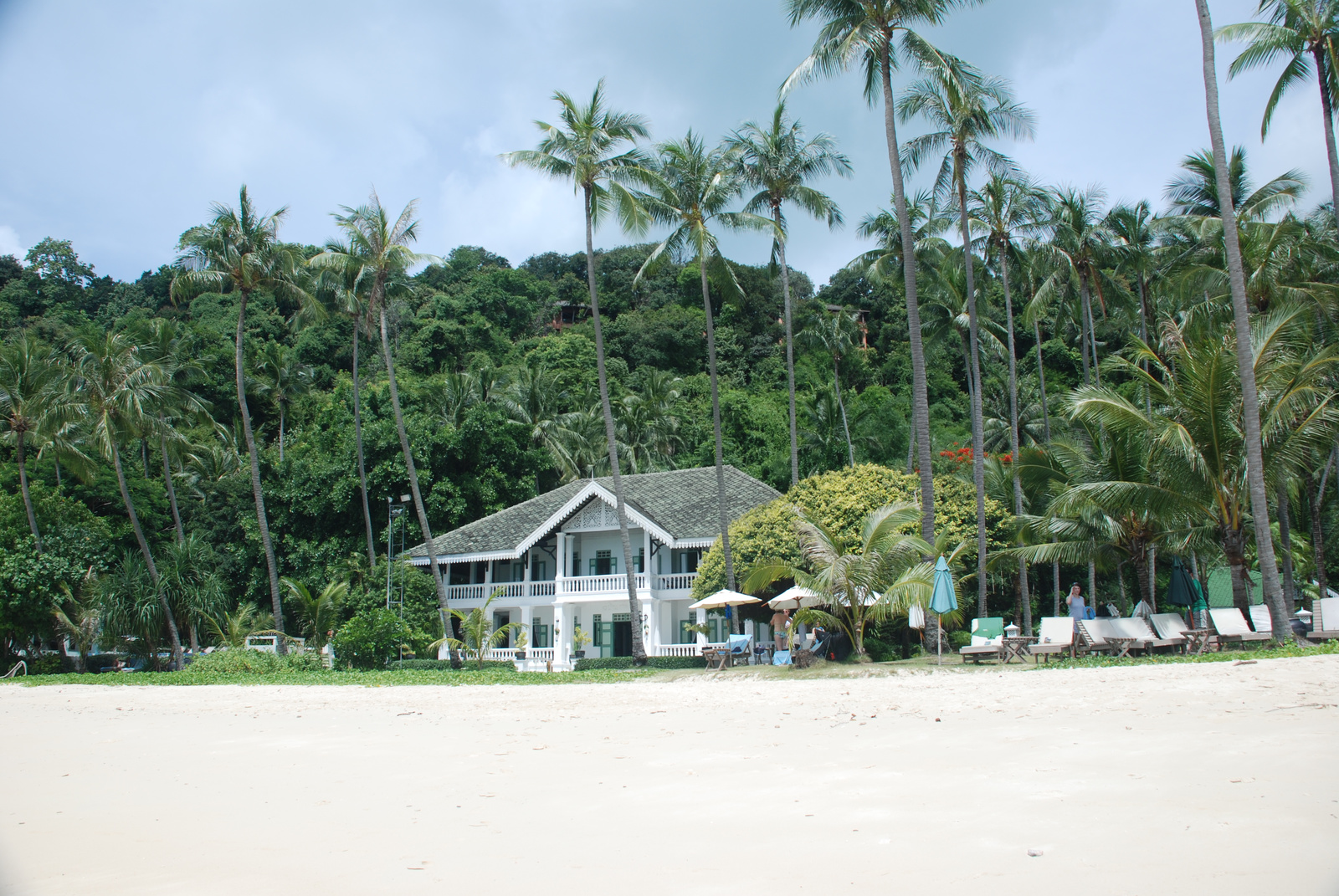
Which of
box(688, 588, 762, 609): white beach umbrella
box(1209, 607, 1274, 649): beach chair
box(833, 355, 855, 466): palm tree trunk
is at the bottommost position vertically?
box(1209, 607, 1274, 649): beach chair

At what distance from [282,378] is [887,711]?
50.6 m

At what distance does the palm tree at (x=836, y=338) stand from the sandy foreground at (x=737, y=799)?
101 feet

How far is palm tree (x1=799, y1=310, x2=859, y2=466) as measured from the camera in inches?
1623

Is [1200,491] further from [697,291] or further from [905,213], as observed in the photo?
[697,291]

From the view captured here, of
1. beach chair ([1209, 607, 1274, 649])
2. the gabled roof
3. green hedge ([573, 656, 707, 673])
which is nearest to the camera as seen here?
beach chair ([1209, 607, 1274, 649])

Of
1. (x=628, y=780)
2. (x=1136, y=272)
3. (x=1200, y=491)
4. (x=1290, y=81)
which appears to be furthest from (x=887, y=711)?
(x=1136, y=272)

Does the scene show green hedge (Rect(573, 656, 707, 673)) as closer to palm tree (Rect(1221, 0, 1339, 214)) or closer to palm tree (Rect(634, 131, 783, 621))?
palm tree (Rect(634, 131, 783, 621))

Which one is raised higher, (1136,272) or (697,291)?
(697,291)

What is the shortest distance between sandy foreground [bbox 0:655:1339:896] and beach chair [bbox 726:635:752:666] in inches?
445

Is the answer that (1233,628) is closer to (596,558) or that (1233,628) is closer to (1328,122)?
(1328,122)

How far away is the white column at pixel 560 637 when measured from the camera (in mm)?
32219

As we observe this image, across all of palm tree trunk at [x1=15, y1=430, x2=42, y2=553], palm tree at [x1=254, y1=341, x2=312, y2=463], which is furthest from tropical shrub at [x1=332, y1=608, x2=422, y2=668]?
palm tree at [x1=254, y1=341, x2=312, y2=463]

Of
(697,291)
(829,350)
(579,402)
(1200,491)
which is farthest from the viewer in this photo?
(697,291)

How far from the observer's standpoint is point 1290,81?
66.9 feet
